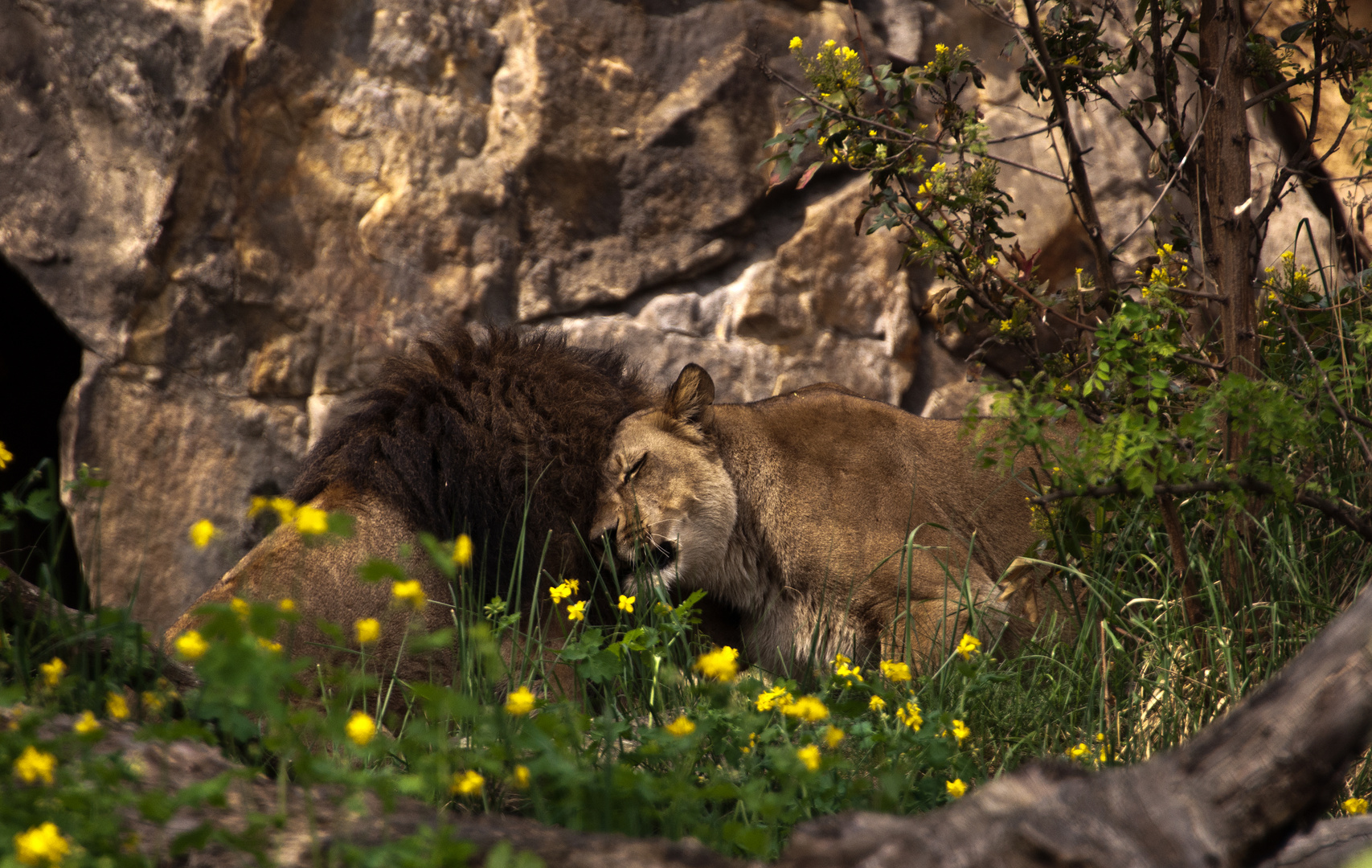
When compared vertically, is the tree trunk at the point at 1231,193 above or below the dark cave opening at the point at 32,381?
above

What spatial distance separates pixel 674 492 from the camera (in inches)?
161

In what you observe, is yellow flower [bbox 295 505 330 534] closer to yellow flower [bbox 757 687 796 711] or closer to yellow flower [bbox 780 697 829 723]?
yellow flower [bbox 780 697 829 723]

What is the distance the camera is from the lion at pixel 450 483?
3701mm

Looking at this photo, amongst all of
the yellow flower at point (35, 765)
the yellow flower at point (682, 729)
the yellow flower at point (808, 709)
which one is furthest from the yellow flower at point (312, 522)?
the yellow flower at point (808, 709)

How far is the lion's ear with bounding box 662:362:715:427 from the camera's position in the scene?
4.17m

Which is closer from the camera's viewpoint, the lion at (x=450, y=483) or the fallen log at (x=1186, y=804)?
the fallen log at (x=1186, y=804)

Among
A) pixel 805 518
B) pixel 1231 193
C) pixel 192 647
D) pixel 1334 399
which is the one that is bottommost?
pixel 805 518

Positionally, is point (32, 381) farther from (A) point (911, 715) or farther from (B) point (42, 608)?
(A) point (911, 715)

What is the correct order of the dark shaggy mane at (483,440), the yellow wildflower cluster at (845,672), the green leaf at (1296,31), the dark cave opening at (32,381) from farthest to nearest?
the dark cave opening at (32,381)
the dark shaggy mane at (483,440)
the green leaf at (1296,31)
the yellow wildflower cluster at (845,672)

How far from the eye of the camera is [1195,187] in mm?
3877

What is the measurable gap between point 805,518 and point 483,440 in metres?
1.23

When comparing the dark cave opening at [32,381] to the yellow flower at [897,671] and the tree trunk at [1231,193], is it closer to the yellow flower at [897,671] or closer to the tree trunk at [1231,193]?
the yellow flower at [897,671]

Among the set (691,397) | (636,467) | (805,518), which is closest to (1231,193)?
(805,518)

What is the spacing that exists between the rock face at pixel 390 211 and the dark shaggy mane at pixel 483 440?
1.10 m
